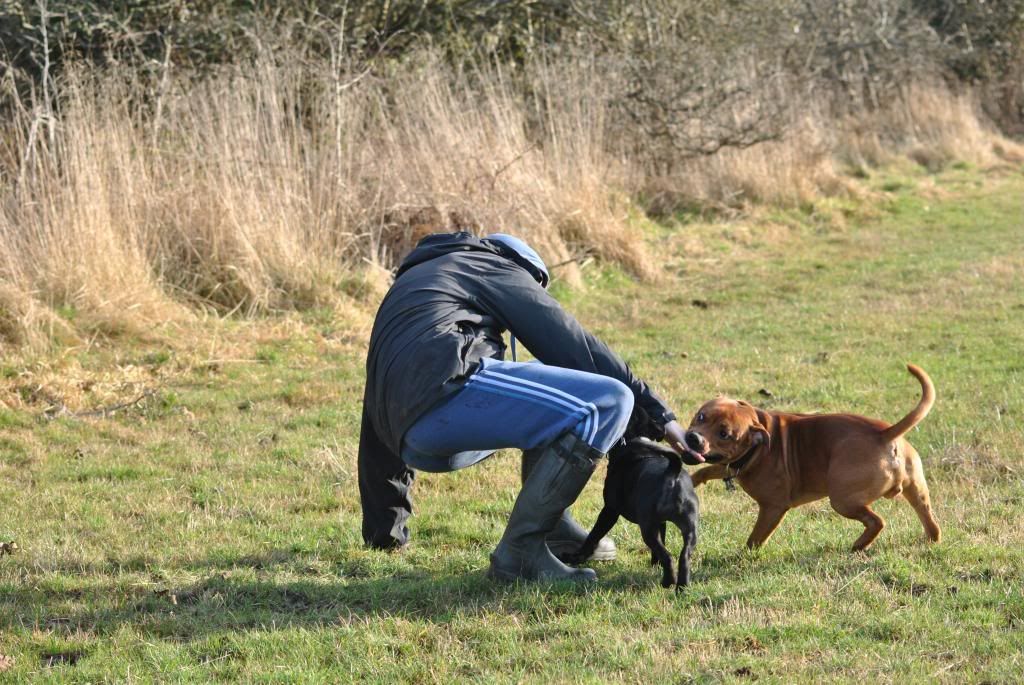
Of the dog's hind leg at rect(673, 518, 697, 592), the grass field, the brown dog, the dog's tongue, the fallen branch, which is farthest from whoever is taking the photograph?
the fallen branch

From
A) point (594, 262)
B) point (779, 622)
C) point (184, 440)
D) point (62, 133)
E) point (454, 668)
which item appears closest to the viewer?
point (454, 668)

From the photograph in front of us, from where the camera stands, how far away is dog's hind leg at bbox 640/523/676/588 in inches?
183

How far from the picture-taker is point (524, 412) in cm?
456

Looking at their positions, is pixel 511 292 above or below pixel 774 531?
above

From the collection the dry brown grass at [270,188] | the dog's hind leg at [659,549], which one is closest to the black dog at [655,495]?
the dog's hind leg at [659,549]

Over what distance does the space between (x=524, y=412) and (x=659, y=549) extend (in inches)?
29.4

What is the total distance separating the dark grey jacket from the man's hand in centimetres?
3

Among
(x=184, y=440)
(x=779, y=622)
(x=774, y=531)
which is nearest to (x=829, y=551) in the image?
(x=774, y=531)

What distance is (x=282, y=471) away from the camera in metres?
6.70

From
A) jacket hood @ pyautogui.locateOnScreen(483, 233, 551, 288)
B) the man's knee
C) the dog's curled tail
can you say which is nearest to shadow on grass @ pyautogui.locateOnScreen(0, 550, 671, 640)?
the man's knee

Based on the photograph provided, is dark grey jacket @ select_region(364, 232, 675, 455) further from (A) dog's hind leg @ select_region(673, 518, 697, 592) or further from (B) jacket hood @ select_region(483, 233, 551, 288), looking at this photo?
(A) dog's hind leg @ select_region(673, 518, 697, 592)

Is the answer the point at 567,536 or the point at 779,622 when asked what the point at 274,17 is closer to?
the point at 567,536

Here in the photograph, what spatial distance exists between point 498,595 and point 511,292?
1.16 meters

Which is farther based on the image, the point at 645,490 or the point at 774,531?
the point at 774,531
